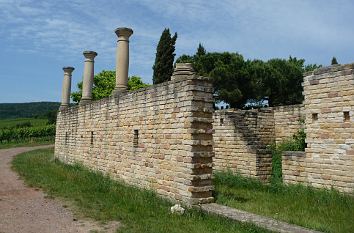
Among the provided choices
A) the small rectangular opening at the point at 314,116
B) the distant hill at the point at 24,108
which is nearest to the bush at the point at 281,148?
the small rectangular opening at the point at 314,116

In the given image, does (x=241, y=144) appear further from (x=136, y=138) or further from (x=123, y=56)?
(x=123, y=56)

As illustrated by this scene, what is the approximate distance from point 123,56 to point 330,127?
706 centimetres

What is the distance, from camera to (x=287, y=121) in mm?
14641

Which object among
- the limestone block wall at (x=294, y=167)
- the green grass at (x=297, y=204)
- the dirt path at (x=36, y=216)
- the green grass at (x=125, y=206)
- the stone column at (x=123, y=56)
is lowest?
the dirt path at (x=36, y=216)

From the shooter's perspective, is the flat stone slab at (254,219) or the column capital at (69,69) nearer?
the flat stone slab at (254,219)

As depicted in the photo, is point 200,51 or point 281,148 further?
point 200,51

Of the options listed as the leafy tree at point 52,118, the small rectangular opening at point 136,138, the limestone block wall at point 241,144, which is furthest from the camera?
the leafy tree at point 52,118

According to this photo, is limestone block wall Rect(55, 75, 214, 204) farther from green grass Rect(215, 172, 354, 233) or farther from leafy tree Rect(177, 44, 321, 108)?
leafy tree Rect(177, 44, 321, 108)

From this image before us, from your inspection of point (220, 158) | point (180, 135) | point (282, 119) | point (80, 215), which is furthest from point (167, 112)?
point (282, 119)

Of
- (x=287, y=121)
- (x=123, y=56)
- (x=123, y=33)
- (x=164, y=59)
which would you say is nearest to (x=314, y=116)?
(x=287, y=121)

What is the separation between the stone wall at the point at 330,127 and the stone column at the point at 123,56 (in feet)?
19.6

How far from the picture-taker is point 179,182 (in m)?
8.02

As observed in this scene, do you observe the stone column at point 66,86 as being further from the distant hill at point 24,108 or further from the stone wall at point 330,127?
the distant hill at point 24,108

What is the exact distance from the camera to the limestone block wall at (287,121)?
1416 centimetres
